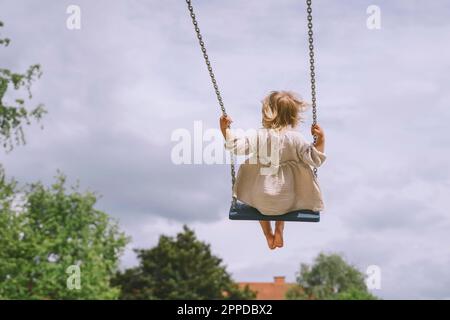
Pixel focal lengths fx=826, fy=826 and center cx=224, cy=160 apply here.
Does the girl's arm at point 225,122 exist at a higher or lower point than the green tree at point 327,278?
lower

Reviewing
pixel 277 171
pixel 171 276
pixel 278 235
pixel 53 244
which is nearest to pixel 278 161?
pixel 277 171

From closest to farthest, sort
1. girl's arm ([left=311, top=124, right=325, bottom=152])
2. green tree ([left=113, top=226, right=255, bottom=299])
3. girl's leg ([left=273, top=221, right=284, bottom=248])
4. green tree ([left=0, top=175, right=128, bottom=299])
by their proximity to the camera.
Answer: girl's arm ([left=311, top=124, right=325, bottom=152]) < girl's leg ([left=273, top=221, right=284, bottom=248]) < green tree ([left=0, top=175, right=128, bottom=299]) < green tree ([left=113, top=226, right=255, bottom=299])

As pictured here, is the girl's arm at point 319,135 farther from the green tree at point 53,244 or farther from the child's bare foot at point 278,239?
the green tree at point 53,244

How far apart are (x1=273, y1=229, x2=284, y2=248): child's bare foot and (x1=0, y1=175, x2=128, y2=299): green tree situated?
26.9 metres

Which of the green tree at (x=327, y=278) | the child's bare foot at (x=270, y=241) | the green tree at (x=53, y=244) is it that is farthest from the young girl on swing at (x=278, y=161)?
the green tree at (x=327, y=278)

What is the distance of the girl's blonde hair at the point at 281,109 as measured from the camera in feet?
28.2

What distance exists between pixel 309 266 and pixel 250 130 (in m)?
62.4

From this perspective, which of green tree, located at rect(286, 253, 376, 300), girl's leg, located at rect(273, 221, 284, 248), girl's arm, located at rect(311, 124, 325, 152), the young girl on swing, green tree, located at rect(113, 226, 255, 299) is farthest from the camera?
green tree, located at rect(286, 253, 376, 300)

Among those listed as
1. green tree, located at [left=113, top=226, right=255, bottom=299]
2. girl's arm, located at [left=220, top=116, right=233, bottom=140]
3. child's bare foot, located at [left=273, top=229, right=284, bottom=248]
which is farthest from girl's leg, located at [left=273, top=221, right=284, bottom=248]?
green tree, located at [left=113, top=226, right=255, bottom=299]

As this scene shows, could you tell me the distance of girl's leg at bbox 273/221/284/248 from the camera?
890cm

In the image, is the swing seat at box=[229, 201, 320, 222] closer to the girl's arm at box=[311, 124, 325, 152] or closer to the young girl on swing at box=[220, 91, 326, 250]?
the young girl on swing at box=[220, 91, 326, 250]

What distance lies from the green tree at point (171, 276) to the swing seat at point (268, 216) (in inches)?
1866

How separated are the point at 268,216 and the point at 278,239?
0.40 metres

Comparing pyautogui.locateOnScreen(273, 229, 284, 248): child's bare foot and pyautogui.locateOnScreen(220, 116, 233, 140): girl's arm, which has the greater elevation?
pyautogui.locateOnScreen(220, 116, 233, 140): girl's arm
